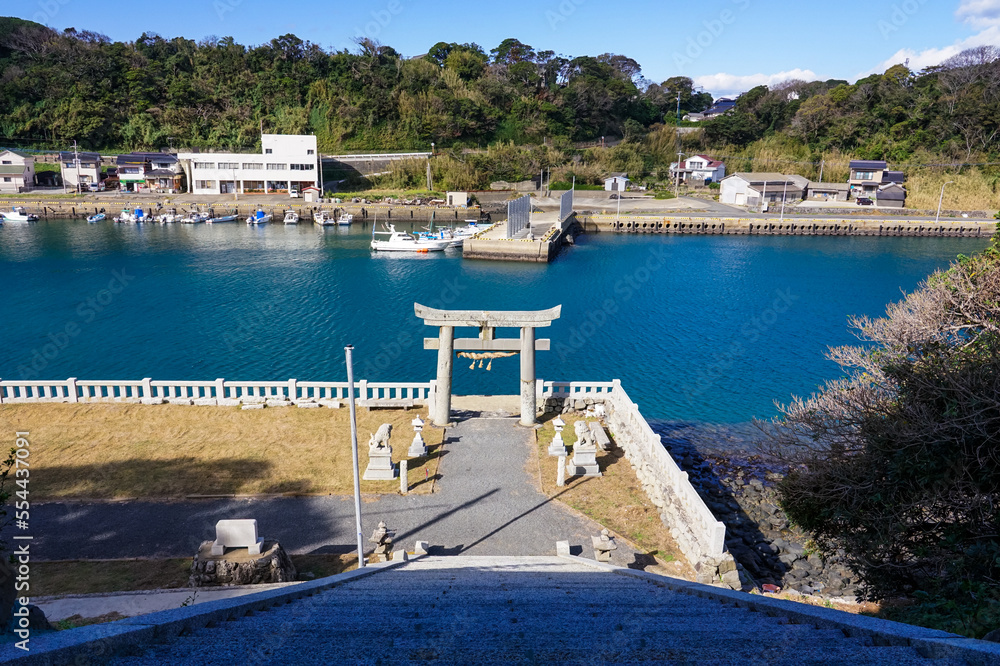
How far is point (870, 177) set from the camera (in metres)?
80.8

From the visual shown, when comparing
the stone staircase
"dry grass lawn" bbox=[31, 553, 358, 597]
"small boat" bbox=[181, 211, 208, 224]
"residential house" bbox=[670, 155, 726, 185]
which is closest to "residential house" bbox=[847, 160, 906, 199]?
"residential house" bbox=[670, 155, 726, 185]

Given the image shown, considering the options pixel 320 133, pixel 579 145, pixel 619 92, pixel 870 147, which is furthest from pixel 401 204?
pixel 870 147

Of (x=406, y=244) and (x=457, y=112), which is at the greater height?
(x=457, y=112)

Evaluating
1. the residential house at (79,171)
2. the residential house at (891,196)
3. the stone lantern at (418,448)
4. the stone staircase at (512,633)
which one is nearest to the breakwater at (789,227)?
the residential house at (891,196)

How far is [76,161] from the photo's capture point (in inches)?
3083

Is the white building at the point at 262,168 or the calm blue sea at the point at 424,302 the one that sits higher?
the white building at the point at 262,168

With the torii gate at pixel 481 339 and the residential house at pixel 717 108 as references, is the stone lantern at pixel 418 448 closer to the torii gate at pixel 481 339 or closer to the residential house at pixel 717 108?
the torii gate at pixel 481 339

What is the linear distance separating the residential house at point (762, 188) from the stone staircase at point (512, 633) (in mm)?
80107

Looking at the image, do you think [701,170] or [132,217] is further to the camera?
[701,170]

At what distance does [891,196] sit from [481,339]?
80.4 meters

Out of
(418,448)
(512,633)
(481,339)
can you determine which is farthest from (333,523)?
(512,633)

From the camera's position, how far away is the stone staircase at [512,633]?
5.19m

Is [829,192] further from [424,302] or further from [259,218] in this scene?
[259,218]

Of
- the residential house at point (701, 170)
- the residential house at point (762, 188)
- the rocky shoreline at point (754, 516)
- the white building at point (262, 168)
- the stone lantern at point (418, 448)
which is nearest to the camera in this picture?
the rocky shoreline at point (754, 516)
